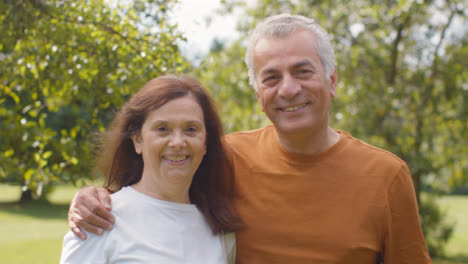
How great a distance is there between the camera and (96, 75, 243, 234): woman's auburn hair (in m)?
2.49

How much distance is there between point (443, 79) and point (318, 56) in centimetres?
726

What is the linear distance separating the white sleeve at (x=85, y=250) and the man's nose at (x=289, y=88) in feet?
3.86

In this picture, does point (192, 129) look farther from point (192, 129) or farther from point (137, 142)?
point (137, 142)

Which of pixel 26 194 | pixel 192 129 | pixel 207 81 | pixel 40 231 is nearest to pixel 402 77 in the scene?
pixel 207 81

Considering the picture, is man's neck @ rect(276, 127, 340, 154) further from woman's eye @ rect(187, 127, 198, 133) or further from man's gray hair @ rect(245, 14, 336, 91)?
woman's eye @ rect(187, 127, 198, 133)

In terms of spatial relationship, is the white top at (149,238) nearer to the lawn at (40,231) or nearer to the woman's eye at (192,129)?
the woman's eye at (192,129)

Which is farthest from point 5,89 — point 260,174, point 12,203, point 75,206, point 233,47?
point 12,203

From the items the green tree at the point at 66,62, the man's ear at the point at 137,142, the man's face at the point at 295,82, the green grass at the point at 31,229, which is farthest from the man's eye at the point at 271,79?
the green grass at the point at 31,229

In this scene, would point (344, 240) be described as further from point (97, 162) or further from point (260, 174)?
point (97, 162)

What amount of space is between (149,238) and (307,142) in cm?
103

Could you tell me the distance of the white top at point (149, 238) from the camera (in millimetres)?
2197

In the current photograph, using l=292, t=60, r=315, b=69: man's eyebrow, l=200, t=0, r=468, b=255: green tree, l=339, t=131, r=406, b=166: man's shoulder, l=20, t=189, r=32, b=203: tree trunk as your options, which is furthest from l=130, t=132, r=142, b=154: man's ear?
l=200, t=0, r=468, b=255: green tree

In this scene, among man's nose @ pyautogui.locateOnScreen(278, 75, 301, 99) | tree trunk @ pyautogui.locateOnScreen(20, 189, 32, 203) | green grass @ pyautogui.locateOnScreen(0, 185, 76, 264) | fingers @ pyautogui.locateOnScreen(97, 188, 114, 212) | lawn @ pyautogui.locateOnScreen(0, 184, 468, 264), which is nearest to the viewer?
fingers @ pyautogui.locateOnScreen(97, 188, 114, 212)

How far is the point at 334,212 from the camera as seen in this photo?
2.57 m
